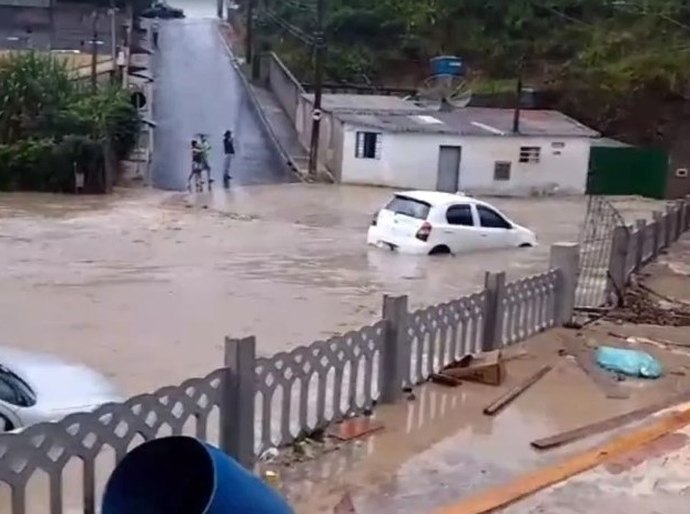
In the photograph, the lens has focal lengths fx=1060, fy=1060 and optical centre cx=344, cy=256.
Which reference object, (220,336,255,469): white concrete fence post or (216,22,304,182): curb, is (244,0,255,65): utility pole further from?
(220,336,255,469): white concrete fence post

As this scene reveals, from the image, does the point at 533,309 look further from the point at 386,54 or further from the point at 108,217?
the point at 386,54

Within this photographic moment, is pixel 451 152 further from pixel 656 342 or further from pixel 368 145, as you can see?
pixel 656 342

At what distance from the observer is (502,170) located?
36000mm

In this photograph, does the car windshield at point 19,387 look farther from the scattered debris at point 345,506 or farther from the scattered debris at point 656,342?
the scattered debris at point 656,342

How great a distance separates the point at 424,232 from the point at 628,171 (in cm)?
2041

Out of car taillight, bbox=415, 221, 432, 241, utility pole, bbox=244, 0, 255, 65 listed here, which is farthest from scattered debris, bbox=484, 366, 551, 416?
utility pole, bbox=244, 0, 255, 65

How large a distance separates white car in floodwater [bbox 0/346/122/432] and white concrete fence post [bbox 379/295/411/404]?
229cm

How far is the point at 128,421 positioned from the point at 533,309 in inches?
259

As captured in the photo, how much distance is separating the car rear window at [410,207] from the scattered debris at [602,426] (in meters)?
10.6

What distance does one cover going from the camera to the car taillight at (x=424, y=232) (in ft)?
66.1

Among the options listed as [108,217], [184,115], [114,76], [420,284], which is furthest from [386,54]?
[420,284]

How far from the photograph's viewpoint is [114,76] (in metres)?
40.8

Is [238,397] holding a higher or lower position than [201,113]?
higher

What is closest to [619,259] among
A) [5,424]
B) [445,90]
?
[5,424]
